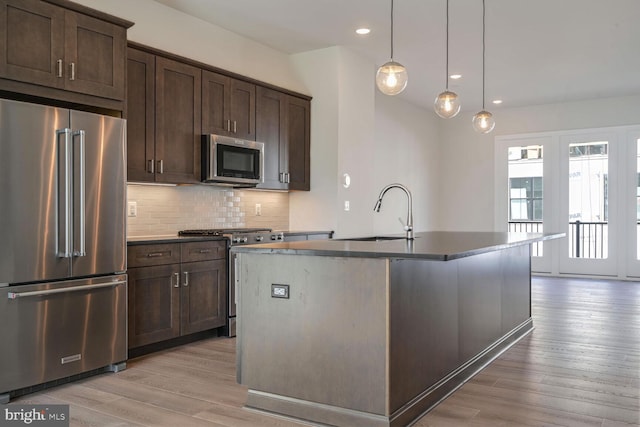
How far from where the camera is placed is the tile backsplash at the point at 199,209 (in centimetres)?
458

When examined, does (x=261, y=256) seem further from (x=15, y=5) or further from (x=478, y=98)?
(x=478, y=98)

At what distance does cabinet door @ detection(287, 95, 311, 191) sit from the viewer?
5.76 meters

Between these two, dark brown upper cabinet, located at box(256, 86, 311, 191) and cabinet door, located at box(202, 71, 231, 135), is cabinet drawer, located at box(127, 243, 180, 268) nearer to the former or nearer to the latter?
cabinet door, located at box(202, 71, 231, 135)

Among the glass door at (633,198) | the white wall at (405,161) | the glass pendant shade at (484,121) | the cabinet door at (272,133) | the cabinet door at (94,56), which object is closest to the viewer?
the cabinet door at (94,56)

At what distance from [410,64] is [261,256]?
172 inches

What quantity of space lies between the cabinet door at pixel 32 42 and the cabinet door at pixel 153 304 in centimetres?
142

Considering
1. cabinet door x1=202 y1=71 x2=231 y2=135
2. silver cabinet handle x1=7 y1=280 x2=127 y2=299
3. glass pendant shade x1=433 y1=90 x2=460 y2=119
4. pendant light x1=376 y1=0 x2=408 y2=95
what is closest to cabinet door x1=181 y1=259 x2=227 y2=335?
silver cabinet handle x1=7 y1=280 x2=127 y2=299

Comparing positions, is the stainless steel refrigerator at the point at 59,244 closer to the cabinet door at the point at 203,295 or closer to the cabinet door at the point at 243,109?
the cabinet door at the point at 203,295

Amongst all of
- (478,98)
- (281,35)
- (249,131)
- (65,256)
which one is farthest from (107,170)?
(478,98)

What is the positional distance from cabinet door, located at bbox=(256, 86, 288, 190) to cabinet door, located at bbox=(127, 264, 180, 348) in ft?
5.23

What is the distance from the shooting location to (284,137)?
567 cm

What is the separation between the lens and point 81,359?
3.36 m

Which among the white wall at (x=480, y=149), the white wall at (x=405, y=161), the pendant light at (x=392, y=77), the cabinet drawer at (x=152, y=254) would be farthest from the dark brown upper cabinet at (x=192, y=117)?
the white wall at (x=480, y=149)

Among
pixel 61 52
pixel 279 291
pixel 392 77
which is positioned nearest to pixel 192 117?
pixel 61 52
